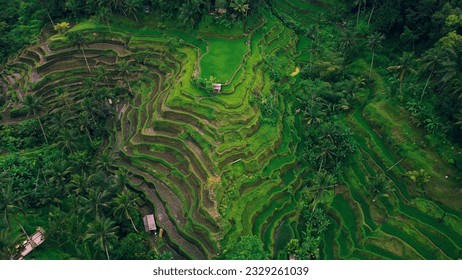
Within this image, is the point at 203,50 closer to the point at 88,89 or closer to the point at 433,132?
the point at 88,89

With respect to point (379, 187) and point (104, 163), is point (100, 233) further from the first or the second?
point (379, 187)

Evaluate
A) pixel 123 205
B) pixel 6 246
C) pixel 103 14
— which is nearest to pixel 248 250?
pixel 123 205

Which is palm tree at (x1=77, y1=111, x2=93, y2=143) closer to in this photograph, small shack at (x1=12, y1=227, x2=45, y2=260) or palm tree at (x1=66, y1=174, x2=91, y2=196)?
palm tree at (x1=66, y1=174, x2=91, y2=196)

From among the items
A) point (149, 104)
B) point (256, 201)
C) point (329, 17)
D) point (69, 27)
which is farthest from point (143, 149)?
point (329, 17)

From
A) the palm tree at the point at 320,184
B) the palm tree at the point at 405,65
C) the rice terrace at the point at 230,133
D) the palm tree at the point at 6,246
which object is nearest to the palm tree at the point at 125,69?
the rice terrace at the point at 230,133

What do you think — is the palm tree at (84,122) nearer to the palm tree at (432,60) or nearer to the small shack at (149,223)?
the small shack at (149,223)

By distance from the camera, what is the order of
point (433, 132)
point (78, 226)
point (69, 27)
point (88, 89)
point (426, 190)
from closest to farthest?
point (78, 226) → point (426, 190) → point (433, 132) → point (88, 89) → point (69, 27)

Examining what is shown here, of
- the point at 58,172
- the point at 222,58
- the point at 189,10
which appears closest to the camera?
the point at 58,172
